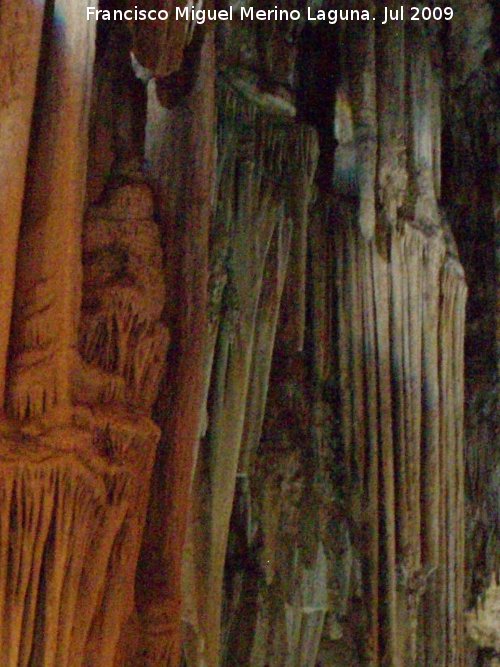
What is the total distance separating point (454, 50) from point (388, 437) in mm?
2471

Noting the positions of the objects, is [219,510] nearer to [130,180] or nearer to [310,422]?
[310,422]

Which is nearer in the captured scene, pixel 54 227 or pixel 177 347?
pixel 54 227

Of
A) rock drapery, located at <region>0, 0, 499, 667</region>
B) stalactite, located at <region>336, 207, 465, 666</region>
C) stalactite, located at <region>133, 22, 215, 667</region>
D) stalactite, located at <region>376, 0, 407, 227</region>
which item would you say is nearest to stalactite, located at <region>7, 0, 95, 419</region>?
rock drapery, located at <region>0, 0, 499, 667</region>

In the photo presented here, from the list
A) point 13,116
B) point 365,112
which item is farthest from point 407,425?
point 13,116

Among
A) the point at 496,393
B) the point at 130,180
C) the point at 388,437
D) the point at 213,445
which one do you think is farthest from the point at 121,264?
the point at 496,393

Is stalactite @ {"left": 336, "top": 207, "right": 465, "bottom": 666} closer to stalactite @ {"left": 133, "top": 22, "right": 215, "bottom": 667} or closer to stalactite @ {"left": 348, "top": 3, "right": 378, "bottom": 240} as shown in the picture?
stalactite @ {"left": 348, "top": 3, "right": 378, "bottom": 240}

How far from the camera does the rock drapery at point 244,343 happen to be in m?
1.76

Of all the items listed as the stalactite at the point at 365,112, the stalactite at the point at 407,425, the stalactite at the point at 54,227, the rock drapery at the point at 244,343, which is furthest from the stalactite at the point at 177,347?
the stalactite at the point at 365,112

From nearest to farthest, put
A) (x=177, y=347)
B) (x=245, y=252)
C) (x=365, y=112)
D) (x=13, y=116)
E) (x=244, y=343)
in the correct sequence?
(x=13, y=116), (x=177, y=347), (x=244, y=343), (x=245, y=252), (x=365, y=112)

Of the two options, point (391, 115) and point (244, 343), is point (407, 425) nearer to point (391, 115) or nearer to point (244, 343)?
point (244, 343)

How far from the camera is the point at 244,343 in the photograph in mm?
3791

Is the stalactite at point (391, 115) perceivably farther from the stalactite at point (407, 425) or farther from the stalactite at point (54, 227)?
the stalactite at point (54, 227)

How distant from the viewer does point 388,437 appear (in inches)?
164

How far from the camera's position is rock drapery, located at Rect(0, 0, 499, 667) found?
5.77 feet
